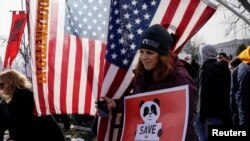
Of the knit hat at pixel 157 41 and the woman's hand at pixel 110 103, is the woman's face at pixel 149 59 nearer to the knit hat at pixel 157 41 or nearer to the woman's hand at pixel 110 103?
the knit hat at pixel 157 41

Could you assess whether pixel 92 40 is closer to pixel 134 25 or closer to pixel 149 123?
pixel 134 25

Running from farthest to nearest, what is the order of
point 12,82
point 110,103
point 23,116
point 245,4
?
1. point 245,4
2. point 12,82
3. point 23,116
4. point 110,103

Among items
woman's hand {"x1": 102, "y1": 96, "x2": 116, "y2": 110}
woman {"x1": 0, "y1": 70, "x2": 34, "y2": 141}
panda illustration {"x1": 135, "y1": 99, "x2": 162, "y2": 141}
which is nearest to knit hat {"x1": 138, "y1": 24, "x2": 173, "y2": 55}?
panda illustration {"x1": 135, "y1": 99, "x2": 162, "y2": 141}


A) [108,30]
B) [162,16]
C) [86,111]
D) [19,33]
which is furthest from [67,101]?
[19,33]

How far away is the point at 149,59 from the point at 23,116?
2049 millimetres

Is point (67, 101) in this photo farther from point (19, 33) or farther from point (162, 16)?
point (19, 33)

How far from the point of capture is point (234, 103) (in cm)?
493

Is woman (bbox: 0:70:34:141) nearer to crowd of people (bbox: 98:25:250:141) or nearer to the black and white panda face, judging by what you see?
crowd of people (bbox: 98:25:250:141)

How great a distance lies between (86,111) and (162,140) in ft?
3.98

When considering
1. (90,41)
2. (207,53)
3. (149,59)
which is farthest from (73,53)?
(207,53)

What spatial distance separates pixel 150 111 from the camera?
3.20 m

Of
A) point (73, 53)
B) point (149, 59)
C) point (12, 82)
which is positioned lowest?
point (12, 82)

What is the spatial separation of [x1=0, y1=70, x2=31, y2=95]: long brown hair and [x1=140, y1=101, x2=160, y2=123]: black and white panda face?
1955 mm

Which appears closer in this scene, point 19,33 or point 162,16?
point 162,16
